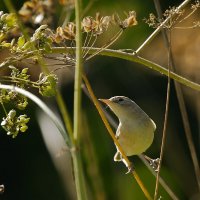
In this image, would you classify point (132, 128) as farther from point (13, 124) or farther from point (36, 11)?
point (13, 124)

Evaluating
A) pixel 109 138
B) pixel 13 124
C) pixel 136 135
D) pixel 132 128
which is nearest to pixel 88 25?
pixel 13 124

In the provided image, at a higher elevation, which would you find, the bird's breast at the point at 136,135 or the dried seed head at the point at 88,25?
the dried seed head at the point at 88,25

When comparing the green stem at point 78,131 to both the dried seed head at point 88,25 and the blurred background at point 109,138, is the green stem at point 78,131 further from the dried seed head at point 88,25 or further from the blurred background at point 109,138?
the blurred background at point 109,138

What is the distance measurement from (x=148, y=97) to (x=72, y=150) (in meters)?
5.68

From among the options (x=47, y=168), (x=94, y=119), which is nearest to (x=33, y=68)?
(x=94, y=119)

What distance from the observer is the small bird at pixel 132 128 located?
13.4 ft

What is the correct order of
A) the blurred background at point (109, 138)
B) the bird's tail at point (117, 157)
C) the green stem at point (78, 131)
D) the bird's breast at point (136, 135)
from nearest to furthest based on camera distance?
the green stem at point (78, 131) → the bird's breast at point (136, 135) → the bird's tail at point (117, 157) → the blurred background at point (109, 138)

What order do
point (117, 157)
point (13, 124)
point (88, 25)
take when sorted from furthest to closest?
point (117, 157), point (88, 25), point (13, 124)

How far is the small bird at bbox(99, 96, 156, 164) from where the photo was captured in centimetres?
407

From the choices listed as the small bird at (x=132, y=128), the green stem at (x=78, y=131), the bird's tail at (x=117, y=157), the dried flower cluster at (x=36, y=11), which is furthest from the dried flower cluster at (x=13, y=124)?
the bird's tail at (x=117, y=157)

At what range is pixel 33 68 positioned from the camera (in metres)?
4.89

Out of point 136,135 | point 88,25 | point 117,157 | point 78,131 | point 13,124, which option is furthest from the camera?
point 117,157

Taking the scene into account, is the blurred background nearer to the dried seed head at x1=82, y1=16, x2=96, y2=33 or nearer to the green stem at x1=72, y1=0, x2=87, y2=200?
the dried seed head at x1=82, y1=16, x2=96, y2=33

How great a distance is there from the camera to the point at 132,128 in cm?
439
